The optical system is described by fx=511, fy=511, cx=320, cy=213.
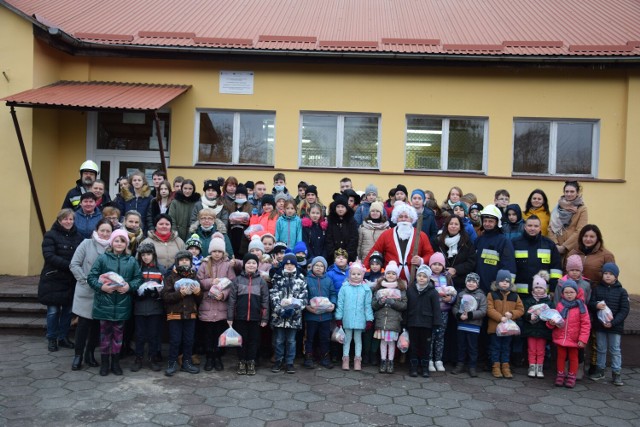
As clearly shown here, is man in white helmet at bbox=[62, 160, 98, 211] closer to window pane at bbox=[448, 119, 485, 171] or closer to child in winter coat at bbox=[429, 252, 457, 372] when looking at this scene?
child in winter coat at bbox=[429, 252, 457, 372]

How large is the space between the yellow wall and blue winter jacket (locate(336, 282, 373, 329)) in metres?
4.19

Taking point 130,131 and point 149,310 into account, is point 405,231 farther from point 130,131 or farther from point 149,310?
point 130,131

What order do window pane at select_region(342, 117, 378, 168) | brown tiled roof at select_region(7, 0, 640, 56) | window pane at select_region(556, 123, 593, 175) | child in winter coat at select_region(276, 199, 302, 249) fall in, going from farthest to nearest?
window pane at select_region(342, 117, 378, 168) < window pane at select_region(556, 123, 593, 175) < brown tiled roof at select_region(7, 0, 640, 56) < child in winter coat at select_region(276, 199, 302, 249)

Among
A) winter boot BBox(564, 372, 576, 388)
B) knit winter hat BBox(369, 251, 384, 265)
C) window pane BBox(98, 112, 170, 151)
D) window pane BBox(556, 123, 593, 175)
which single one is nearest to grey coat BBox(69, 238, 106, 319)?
knit winter hat BBox(369, 251, 384, 265)

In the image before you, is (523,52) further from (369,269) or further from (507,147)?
(369,269)

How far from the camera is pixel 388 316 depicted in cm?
624

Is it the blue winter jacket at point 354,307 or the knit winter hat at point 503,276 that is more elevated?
the knit winter hat at point 503,276

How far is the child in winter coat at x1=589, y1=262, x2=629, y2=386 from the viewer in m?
6.16

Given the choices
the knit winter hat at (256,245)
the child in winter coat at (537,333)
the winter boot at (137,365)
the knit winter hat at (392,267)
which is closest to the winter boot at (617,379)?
the child in winter coat at (537,333)

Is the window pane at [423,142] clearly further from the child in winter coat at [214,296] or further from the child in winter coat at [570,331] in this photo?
the child in winter coat at [214,296]

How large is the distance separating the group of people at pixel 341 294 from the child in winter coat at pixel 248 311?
0.6 inches

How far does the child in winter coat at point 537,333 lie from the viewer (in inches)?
244

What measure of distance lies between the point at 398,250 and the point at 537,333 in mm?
1951

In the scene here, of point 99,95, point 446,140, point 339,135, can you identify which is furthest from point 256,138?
point 446,140
